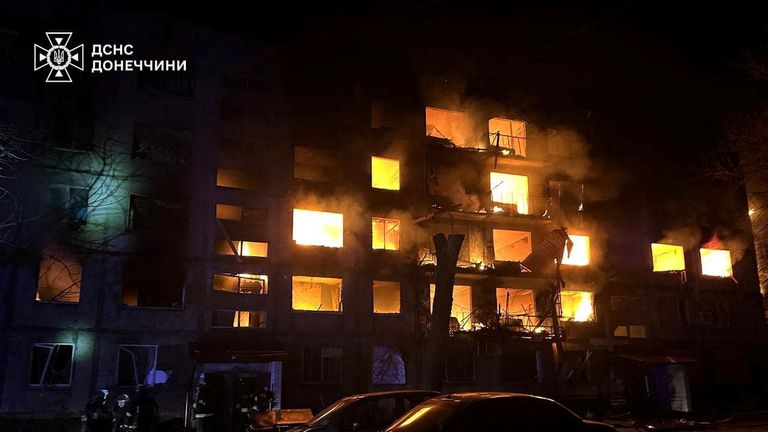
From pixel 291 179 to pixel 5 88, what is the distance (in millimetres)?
11514

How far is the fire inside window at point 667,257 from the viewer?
30.8 metres

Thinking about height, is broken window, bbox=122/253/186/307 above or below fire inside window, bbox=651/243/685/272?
below

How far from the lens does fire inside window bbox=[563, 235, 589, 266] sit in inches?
1137

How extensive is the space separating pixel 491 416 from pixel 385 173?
2032 cm

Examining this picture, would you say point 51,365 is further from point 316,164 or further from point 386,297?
point 386,297

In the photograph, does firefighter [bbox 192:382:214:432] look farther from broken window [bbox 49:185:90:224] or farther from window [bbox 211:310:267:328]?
broken window [bbox 49:185:90:224]

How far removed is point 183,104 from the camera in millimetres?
24266

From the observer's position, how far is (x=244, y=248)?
23812 mm

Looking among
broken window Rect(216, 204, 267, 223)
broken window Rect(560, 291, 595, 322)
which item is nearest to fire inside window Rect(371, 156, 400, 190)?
broken window Rect(216, 204, 267, 223)

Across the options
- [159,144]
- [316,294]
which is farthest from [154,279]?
[316,294]

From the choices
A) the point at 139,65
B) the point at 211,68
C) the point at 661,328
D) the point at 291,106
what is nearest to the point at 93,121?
the point at 139,65

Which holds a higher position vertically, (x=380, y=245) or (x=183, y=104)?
(x=183, y=104)

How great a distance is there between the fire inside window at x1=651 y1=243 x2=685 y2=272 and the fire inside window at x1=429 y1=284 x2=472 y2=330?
11.5 metres

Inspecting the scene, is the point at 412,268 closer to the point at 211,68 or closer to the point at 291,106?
the point at 291,106
